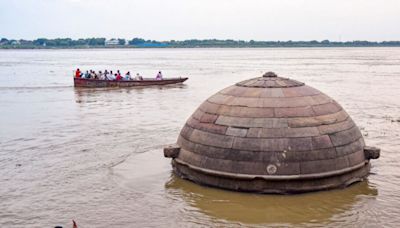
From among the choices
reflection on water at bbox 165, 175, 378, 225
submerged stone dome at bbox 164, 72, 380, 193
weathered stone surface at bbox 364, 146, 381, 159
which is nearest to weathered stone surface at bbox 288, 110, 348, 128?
submerged stone dome at bbox 164, 72, 380, 193

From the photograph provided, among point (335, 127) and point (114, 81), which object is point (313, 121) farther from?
point (114, 81)

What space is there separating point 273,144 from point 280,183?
1.11 m

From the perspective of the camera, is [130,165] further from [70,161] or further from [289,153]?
[289,153]

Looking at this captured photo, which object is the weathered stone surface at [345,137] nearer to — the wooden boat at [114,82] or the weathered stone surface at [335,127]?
the weathered stone surface at [335,127]

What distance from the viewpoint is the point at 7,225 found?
11906 millimetres

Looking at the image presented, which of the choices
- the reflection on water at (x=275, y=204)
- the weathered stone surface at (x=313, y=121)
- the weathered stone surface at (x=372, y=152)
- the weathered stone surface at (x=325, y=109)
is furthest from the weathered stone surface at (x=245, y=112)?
the weathered stone surface at (x=372, y=152)


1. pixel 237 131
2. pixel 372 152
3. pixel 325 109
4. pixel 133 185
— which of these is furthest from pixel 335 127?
pixel 133 185

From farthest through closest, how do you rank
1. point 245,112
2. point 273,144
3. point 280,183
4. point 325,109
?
point 325,109 < point 245,112 < point 273,144 < point 280,183

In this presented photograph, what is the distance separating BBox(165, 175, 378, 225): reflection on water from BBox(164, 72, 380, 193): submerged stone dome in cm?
26

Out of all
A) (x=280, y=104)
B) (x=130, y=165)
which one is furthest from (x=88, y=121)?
(x=280, y=104)

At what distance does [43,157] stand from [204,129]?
26.5 feet

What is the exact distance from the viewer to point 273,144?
41.7 ft

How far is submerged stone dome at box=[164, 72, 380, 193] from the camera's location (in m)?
12.6

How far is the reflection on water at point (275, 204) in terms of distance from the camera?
11.7 m
